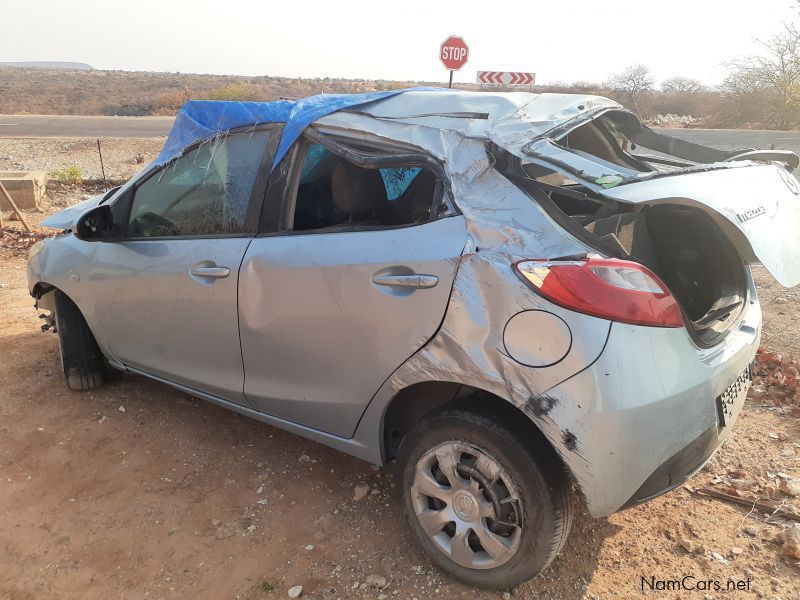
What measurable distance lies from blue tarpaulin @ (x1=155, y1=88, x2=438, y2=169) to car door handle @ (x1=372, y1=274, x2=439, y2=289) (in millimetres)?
843

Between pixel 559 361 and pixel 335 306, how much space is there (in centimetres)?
95

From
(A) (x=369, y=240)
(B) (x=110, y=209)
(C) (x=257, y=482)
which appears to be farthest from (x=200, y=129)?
(C) (x=257, y=482)

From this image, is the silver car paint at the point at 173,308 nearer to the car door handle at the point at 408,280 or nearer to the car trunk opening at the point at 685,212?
the car door handle at the point at 408,280

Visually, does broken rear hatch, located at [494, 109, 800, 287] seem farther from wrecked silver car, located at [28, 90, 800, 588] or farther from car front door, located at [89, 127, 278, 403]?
car front door, located at [89, 127, 278, 403]

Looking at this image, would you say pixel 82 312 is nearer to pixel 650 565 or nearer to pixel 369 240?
pixel 369 240

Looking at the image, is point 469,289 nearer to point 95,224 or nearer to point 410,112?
point 410,112

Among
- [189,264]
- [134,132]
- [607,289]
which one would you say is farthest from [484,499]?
[134,132]

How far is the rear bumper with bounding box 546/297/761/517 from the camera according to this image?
1828mm

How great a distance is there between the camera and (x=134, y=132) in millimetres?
21422

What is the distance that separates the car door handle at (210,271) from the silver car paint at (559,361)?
97 cm

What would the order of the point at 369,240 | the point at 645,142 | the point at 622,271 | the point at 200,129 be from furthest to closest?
the point at 645,142 → the point at 200,129 → the point at 369,240 → the point at 622,271

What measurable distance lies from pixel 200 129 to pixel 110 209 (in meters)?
0.74

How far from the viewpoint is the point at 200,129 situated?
3.01 metres

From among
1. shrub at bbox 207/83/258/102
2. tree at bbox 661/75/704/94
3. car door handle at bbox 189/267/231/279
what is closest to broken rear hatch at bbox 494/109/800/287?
car door handle at bbox 189/267/231/279
